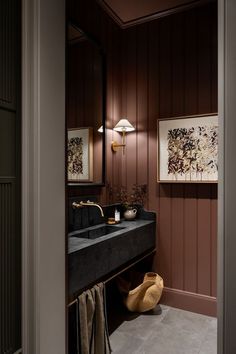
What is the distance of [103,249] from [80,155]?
0.90 m

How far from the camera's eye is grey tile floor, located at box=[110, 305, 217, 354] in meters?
2.11

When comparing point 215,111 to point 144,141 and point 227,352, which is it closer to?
point 144,141

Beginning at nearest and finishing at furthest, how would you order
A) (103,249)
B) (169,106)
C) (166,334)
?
(103,249) < (166,334) < (169,106)

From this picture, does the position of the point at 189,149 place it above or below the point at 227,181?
above

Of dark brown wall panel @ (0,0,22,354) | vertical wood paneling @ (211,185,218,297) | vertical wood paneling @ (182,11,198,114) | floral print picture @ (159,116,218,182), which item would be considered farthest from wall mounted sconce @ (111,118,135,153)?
dark brown wall panel @ (0,0,22,354)

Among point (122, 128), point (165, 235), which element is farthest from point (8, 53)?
point (165, 235)

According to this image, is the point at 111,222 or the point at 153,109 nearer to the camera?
the point at 111,222

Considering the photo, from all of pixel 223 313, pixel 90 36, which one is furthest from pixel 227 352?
pixel 90 36

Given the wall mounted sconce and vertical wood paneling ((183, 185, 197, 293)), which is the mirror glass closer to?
the wall mounted sconce

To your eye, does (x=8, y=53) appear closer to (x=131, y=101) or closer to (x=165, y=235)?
(x=131, y=101)

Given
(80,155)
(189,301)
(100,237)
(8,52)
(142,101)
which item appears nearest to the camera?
(8,52)

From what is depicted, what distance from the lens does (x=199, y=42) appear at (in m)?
2.66

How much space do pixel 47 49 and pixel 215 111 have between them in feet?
5.78

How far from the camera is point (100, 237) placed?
6.87 feet
